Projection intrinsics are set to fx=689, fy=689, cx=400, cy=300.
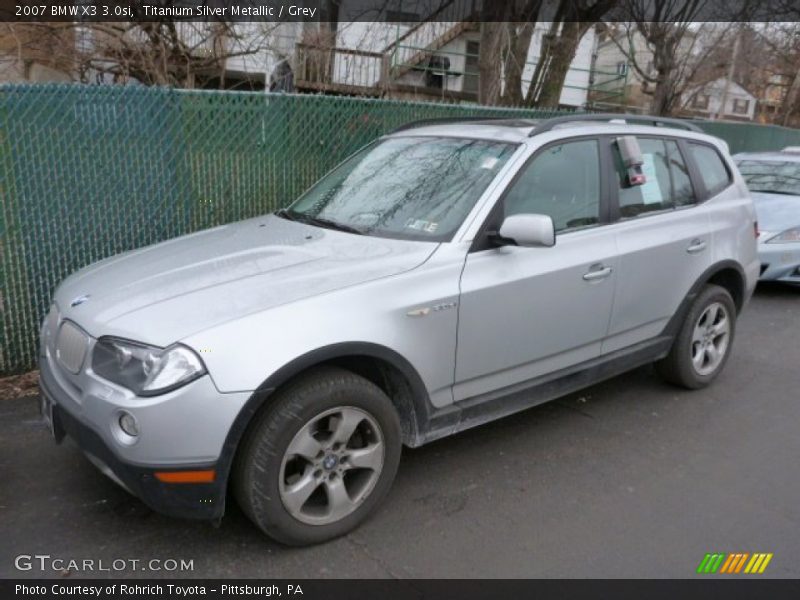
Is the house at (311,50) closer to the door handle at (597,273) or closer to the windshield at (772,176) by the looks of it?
the windshield at (772,176)

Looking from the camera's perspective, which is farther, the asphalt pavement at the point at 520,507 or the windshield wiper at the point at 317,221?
the windshield wiper at the point at 317,221

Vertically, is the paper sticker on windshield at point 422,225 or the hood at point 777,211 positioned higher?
the paper sticker on windshield at point 422,225

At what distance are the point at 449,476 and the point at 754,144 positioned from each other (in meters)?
16.7

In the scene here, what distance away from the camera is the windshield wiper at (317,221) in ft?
12.1

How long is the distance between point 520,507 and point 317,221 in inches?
74.5

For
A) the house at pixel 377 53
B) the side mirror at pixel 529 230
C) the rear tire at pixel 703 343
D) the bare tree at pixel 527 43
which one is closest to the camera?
the side mirror at pixel 529 230

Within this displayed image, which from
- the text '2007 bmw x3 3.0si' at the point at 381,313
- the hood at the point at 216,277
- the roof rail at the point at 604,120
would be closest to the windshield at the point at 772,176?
the roof rail at the point at 604,120

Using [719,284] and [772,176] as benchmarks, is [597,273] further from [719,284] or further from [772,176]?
[772,176]

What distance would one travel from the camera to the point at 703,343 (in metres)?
4.86

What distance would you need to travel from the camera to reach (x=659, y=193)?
441cm

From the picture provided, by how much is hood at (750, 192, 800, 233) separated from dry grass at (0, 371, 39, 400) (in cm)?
745

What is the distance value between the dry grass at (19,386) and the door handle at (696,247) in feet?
14.3

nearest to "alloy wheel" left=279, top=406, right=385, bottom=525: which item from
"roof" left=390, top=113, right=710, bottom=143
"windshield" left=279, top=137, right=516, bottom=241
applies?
"windshield" left=279, top=137, right=516, bottom=241

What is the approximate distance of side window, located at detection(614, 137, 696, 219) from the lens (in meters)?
4.16
